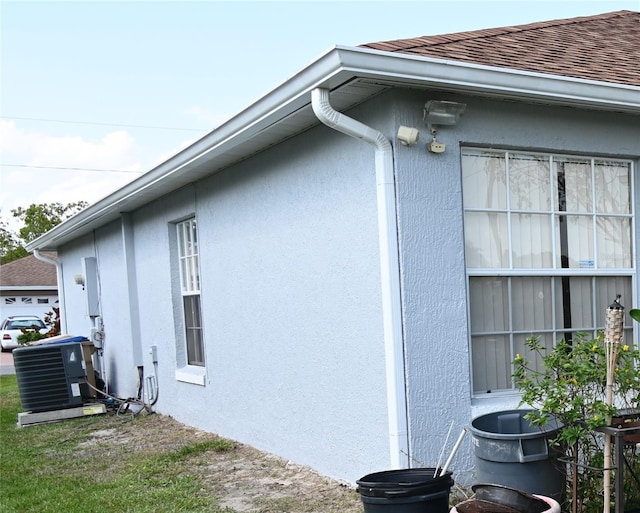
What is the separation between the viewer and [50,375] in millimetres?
10312

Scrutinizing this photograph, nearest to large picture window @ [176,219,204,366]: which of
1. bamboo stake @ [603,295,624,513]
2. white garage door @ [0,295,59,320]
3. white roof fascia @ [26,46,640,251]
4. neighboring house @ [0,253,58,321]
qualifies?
white roof fascia @ [26,46,640,251]

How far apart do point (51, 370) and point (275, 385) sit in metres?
4.99

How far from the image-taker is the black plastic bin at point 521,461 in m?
4.21

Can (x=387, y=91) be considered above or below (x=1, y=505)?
above

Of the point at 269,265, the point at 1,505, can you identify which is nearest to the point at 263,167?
the point at 269,265

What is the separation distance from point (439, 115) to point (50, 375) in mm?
7619

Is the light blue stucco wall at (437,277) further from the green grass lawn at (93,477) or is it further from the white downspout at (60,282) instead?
the white downspout at (60,282)

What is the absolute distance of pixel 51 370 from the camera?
1027 cm

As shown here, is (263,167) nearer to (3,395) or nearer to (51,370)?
(51,370)

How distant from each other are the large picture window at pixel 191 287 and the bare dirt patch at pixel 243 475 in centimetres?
96

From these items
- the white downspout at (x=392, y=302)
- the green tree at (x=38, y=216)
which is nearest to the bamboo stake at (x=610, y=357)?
the white downspout at (x=392, y=302)

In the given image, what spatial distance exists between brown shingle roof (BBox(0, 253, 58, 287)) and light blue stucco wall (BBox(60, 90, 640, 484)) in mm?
27865

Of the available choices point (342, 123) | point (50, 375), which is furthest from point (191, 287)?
point (342, 123)

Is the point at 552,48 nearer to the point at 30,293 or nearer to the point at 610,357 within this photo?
the point at 610,357
